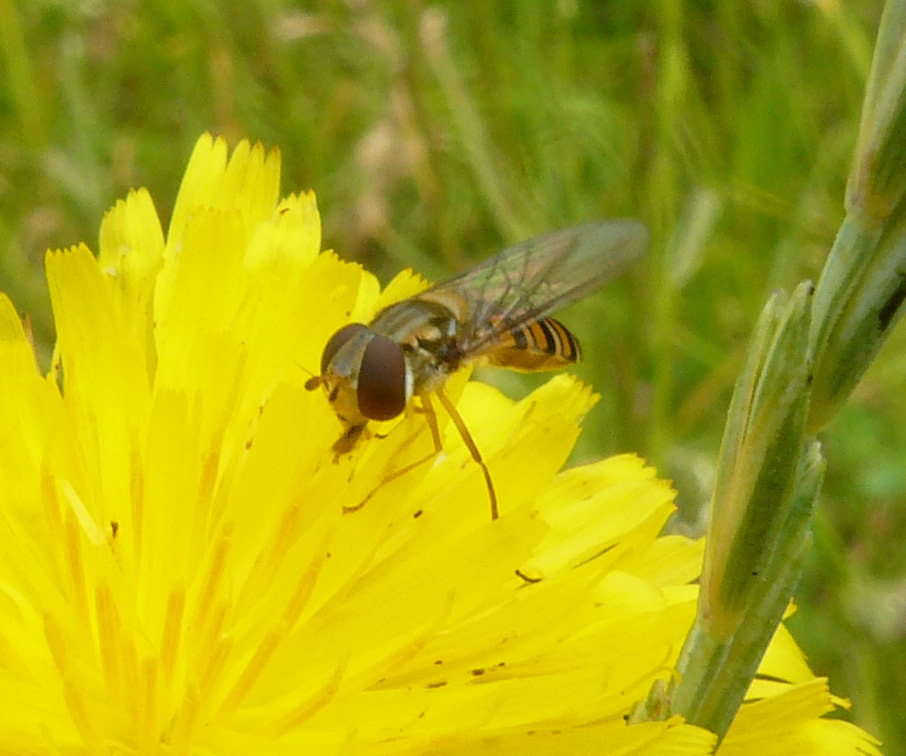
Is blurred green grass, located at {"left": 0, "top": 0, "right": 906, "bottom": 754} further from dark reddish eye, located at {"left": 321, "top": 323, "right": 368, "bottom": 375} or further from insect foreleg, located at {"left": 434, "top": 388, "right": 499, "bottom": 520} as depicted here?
dark reddish eye, located at {"left": 321, "top": 323, "right": 368, "bottom": 375}

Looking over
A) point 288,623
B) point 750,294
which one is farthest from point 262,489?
point 750,294

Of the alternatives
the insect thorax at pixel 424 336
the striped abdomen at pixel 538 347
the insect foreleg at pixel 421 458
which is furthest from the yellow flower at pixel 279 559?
the striped abdomen at pixel 538 347

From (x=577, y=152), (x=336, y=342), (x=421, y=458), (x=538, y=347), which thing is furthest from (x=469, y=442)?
(x=577, y=152)

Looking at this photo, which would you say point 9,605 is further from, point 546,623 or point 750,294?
point 750,294

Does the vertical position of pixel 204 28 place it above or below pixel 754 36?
above

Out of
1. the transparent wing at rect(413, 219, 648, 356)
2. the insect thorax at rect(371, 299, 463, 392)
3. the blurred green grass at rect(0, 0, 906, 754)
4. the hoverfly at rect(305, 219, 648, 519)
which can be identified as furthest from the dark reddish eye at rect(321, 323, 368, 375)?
the blurred green grass at rect(0, 0, 906, 754)

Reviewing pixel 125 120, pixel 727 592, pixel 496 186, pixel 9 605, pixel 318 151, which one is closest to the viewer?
pixel 727 592

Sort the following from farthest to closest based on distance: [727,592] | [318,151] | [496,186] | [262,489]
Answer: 1. [318,151]
2. [496,186]
3. [262,489]
4. [727,592]
